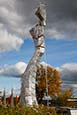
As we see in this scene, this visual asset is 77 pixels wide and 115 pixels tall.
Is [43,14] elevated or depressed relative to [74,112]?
elevated

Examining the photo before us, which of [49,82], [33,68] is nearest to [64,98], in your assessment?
[49,82]

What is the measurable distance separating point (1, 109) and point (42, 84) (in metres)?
42.1

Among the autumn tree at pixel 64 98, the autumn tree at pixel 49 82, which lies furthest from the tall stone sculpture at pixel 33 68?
the autumn tree at pixel 64 98

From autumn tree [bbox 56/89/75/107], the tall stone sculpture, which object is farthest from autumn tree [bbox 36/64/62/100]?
the tall stone sculpture

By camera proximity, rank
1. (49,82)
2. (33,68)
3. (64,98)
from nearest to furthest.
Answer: (33,68), (49,82), (64,98)

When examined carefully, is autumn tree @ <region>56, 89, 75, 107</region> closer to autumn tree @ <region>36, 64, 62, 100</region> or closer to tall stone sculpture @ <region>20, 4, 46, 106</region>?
autumn tree @ <region>36, 64, 62, 100</region>

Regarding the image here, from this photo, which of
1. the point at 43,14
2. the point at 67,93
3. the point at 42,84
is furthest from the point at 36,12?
the point at 67,93

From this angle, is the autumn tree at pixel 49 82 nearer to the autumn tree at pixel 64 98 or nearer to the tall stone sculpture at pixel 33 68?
the autumn tree at pixel 64 98

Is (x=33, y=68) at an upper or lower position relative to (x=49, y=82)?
lower

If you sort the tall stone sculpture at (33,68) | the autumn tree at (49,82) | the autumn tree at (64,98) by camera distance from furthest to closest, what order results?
1. the autumn tree at (64,98)
2. the autumn tree at (49,82)
3. the tall stone sculpture at (33,68)

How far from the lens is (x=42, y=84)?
53.2 meters

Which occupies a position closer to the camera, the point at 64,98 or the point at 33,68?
the point at 33,68

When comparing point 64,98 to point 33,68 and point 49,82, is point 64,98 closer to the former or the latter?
point 49,82

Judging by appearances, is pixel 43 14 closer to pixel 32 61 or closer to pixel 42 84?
pixel 32 61
